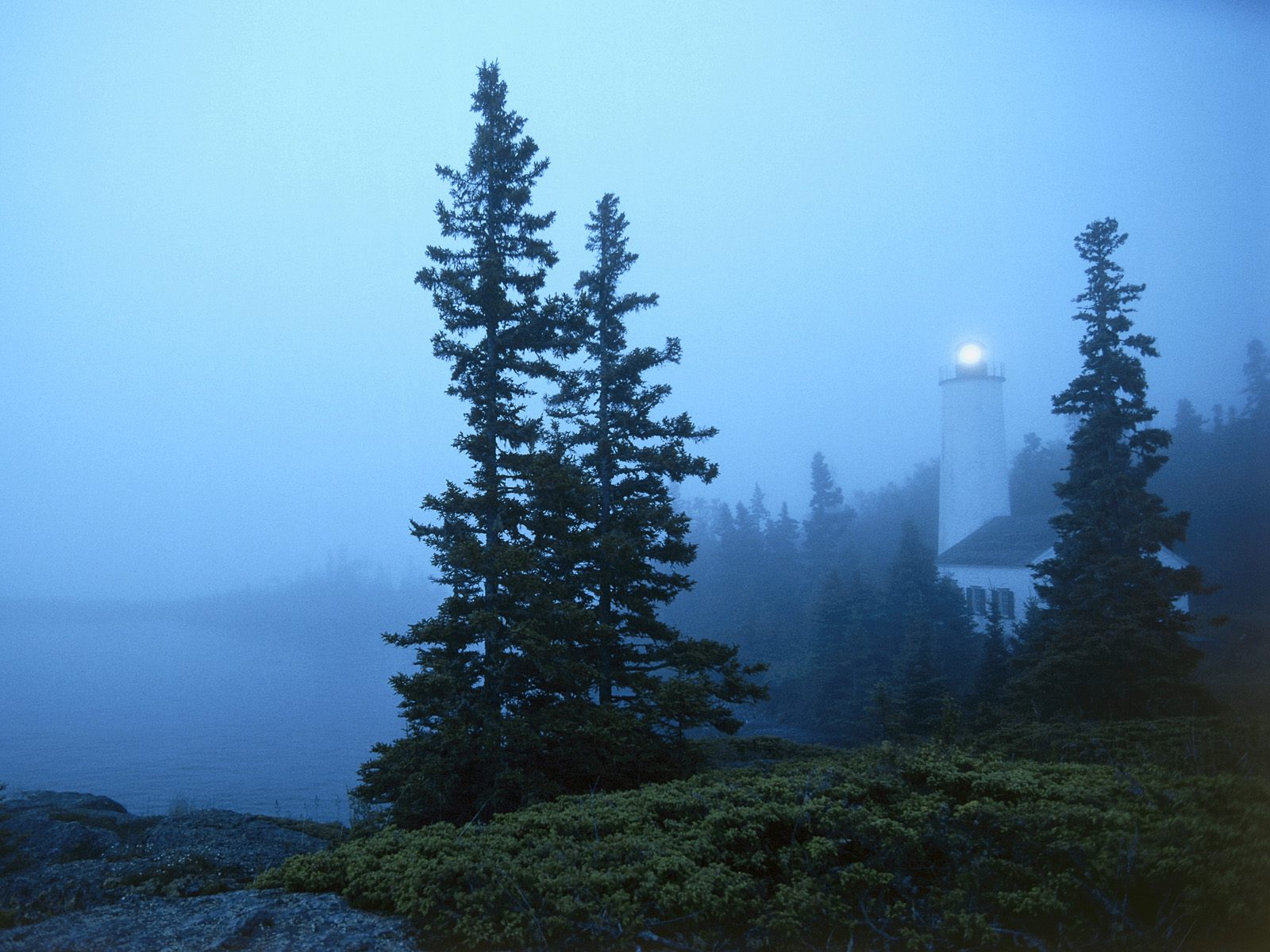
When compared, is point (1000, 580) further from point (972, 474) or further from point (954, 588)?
point (972, 474)

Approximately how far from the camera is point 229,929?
19.3ft

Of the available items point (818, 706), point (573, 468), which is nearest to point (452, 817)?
point (573, 468)

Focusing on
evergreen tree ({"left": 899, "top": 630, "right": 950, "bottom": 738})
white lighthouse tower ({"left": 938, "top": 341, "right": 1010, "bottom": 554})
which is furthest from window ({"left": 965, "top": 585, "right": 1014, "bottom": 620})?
evergreen tree ({"left": 899, "top": 630, "right": 950, "bottom": 738})

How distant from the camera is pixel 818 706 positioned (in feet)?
134

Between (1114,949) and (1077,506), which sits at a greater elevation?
Answer: (1077,506)

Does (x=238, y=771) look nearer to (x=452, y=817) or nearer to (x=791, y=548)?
(x=452, y=817)

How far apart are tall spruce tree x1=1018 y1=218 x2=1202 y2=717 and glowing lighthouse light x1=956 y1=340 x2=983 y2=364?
3135 centimetres

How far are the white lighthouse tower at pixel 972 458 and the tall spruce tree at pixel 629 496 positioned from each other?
3791 cm

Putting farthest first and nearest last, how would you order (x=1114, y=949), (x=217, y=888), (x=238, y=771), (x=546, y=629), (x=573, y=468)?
(x=238, y=771) → (x=573, y=468) → (x=546, y=629) → (x=217, y=888) → (x=1114, y=949)

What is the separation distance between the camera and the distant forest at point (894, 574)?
37094 mm

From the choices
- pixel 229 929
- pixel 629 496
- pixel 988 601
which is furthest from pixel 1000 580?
pixel 229 929

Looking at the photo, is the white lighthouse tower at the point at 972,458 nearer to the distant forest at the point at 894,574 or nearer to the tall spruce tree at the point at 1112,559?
the distant forest at the point at 894,574

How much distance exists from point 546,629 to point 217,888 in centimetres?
562

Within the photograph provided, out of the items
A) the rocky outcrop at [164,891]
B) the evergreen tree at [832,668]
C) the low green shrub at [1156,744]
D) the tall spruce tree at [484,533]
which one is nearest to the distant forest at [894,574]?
the evergreen tree at [832,668]
